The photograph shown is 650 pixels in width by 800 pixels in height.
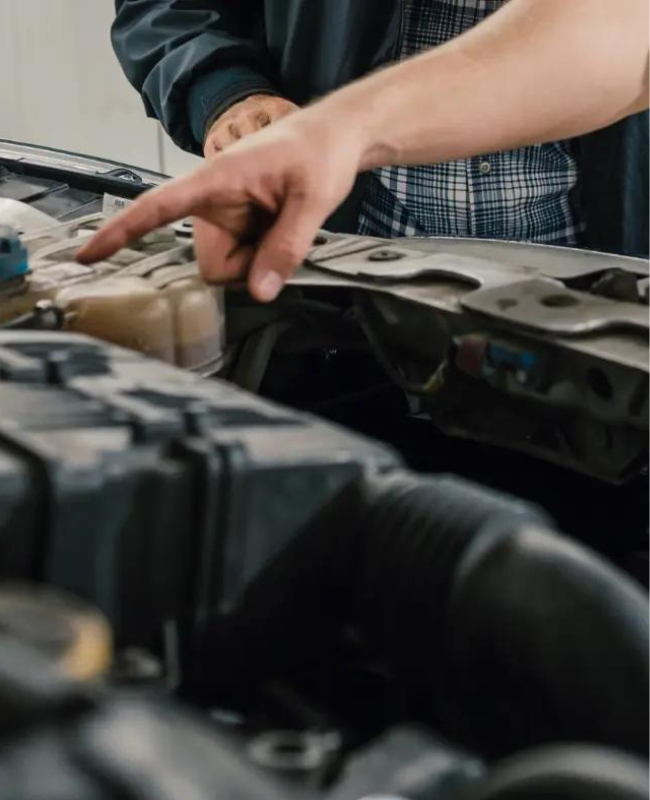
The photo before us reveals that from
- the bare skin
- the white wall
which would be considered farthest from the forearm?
the white wall

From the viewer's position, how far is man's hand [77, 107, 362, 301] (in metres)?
0.91

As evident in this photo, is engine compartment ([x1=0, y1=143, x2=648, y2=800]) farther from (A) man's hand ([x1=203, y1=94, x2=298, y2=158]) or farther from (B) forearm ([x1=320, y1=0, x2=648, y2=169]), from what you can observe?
(A) man's hand ([x1=203, y1=94, x2=298, y2=158])

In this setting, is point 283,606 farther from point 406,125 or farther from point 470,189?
point 470,189

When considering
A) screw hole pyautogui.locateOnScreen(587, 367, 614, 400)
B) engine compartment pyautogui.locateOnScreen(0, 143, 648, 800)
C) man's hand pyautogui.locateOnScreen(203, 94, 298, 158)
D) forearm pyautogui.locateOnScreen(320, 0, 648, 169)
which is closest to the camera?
engine compartment pyautogui.locateOnScreen(0, 143, 648, 800)

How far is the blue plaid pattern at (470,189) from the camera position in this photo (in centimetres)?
147

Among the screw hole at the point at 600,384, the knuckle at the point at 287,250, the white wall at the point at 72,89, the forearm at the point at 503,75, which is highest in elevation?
the forearm at the point at 503,75

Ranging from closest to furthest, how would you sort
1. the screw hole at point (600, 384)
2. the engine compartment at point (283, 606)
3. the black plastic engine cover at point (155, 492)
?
the engine compartment at point (283, 606)
the black plastic engine cover at point (155, 492)
the screw hole at point (600, 384)

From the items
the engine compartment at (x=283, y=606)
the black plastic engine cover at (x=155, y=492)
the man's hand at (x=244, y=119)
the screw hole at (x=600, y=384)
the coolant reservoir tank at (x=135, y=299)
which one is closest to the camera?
the engine compartment at (x=283, y=606)

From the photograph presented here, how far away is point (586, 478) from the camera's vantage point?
0.91m

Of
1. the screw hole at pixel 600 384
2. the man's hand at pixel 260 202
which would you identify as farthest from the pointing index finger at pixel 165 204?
the screw hole at pixel 600 384

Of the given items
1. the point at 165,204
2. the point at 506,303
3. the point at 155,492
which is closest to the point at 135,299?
the point at 165,204

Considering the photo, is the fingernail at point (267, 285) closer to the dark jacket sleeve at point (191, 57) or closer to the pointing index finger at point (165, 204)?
A: the pointing index finger at point (165, 204)

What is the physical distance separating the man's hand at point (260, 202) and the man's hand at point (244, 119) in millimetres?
472

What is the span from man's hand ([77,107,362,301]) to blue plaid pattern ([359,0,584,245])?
0.54 m
